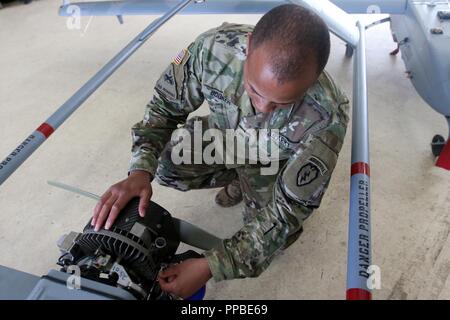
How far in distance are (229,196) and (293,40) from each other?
1014mm

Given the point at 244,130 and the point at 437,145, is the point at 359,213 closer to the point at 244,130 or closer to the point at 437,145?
the point at 244,130

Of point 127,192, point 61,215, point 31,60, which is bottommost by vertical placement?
point 61,215

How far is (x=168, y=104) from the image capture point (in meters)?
1.31

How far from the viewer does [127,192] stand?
3.49 feet

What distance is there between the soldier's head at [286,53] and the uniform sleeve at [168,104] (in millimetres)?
379

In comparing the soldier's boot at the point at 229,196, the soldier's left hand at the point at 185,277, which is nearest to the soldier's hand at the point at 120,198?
the soldier's left hand at the point at 185,277

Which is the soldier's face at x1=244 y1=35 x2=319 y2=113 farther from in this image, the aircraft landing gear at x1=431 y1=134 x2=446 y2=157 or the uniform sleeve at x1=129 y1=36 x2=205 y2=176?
the aircraft landing gear at x1=431 y1=134 x2=446 y2=157

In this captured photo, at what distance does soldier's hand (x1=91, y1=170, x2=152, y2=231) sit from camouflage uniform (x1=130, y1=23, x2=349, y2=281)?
0.21ft

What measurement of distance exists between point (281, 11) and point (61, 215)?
4.43 ft

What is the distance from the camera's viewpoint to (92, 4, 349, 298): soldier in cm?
86

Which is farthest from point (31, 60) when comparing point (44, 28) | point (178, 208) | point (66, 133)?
point (178, 208)

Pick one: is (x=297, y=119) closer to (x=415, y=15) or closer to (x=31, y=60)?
(x=415, y=15)

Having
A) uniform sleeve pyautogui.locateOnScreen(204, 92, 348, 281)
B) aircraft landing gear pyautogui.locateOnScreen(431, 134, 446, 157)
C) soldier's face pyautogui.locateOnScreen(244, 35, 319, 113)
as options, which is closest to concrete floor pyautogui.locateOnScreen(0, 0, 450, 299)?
aircraft landing gear pyautogui.locateOnScreen(431, 134, 446, 157)

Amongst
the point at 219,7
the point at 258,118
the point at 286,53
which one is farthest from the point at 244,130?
the point at 219,7
